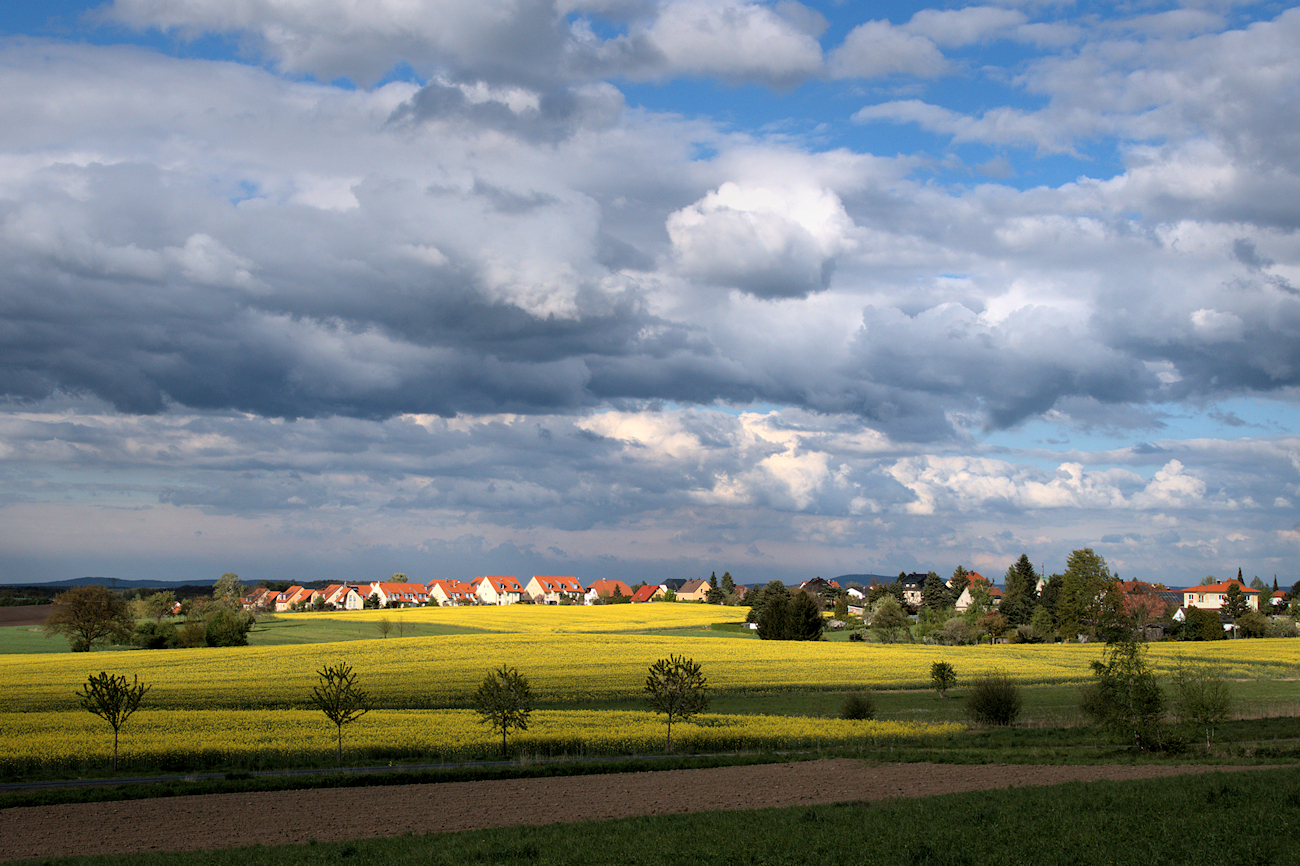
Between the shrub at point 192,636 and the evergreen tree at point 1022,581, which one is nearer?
the shrub at point 192,636

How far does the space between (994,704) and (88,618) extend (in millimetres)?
89981

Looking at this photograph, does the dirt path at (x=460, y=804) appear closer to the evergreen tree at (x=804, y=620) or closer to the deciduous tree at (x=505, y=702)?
the deciduous tree at (x=505, y=702)

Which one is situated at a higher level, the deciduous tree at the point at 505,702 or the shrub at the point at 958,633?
the deciduous tree at the point at 505,702

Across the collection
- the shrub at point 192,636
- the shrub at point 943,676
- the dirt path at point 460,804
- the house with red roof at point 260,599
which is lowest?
the house with red roof at point 260,599

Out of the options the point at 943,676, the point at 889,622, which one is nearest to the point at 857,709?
the point at 943,676

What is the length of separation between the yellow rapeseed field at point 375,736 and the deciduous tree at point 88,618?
175 ft

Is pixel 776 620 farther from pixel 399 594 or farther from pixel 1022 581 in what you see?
pixel 399 594

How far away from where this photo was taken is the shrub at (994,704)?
4147 cm

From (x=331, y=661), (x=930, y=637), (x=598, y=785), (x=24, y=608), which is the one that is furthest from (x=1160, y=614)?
(x=24, y=608)

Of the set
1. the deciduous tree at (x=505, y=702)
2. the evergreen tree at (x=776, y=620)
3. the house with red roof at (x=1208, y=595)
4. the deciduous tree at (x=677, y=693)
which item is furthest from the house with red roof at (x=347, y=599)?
the house with red roof at (x=1208, y=595)

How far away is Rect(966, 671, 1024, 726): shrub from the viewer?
41469mm

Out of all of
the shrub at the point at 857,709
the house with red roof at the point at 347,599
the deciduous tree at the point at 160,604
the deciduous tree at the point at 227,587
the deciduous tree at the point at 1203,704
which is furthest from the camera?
the house with red roof at the point at 347,599

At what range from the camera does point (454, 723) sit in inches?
1570

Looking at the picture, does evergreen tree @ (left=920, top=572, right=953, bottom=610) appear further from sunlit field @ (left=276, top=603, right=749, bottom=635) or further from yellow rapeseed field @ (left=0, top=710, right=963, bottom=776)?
yellow rapeseed field @ (left=0, top=710, right=963, bottom=776)
